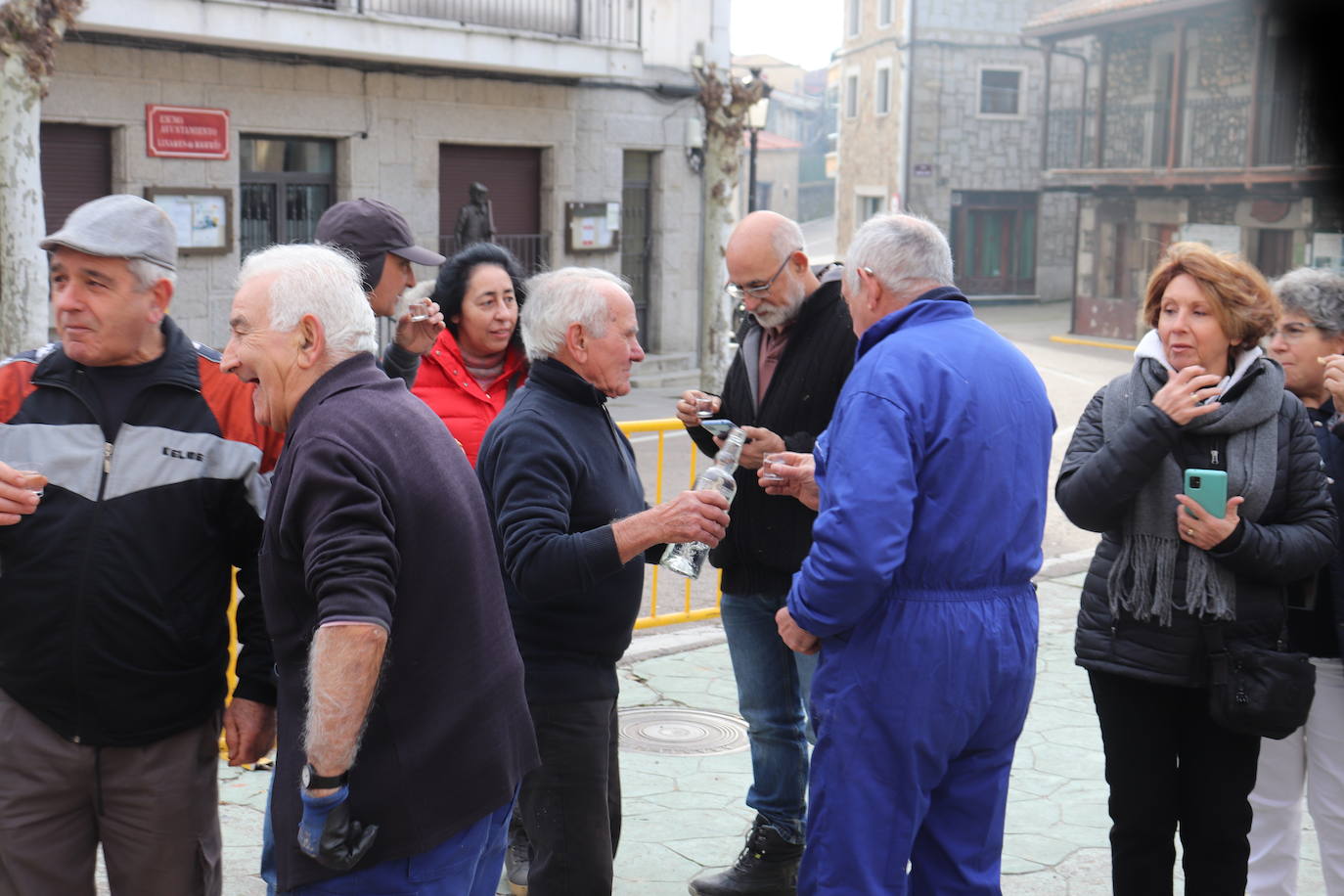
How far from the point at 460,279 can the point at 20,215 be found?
7635 mm

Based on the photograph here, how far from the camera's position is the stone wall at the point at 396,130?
14.3 meters

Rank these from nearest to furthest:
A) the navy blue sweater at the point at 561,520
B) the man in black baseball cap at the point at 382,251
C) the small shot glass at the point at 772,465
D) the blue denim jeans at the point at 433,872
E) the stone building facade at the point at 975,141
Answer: the blue denim jeans at the point at 433,872, the navy blue sweater at the point at 561,520, the small shot glass at the point at 772,465, the man in black baseball cap at the point at 382,251, the stone building facade at the point at 975,141

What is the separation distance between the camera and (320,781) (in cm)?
249

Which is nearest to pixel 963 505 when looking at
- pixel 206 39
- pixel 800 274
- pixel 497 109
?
pixel 800 274

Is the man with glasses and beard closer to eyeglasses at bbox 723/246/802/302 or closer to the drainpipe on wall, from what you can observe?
eyeglasses at bbox 723/246/802/302

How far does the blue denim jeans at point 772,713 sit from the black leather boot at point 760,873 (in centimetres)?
4

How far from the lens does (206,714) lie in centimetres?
314

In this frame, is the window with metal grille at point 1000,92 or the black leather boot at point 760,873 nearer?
the black leather boot at point 760,873

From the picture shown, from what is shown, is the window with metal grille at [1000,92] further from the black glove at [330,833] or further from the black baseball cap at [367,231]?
the black glove at [330,833]

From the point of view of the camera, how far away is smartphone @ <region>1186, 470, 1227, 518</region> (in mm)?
3486

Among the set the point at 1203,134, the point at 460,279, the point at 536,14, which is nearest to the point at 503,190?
the point at 536,14

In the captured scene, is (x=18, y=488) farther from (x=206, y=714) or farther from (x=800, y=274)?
(x=800, y=274)

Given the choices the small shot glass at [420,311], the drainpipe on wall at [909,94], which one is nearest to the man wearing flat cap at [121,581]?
the small shot glass at [420,311]

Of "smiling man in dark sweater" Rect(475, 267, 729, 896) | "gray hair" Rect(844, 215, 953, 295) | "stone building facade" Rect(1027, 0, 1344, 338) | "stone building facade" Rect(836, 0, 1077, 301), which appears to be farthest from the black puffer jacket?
"stone building facade" Rect(836, 0, 1077, 301)
